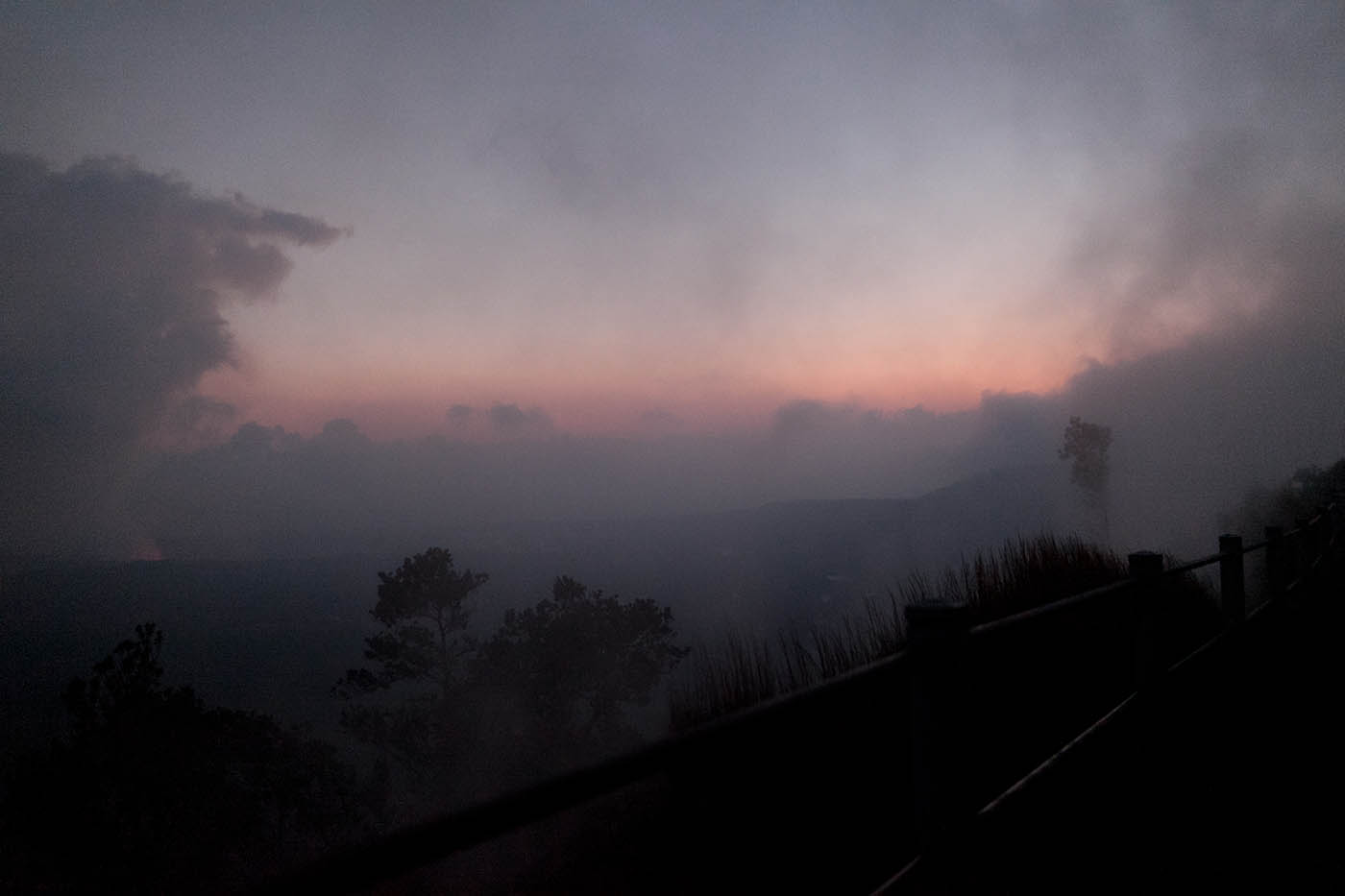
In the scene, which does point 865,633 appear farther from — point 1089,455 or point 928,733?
point 1089,455

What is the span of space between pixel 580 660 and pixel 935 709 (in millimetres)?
24816

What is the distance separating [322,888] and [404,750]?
26972 millimetres

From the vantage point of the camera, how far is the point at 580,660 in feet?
85.9

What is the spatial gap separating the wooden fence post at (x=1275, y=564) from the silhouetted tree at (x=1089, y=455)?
61.2 metres

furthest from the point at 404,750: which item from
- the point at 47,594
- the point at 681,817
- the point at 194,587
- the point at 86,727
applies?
the point at 194,587

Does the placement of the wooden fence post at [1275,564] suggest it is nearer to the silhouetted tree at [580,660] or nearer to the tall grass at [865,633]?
the tall grass at [865,633]

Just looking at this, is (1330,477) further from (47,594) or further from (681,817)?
(47,594)

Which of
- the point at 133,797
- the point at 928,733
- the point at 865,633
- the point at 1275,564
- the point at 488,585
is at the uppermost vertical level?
the point at 928,733

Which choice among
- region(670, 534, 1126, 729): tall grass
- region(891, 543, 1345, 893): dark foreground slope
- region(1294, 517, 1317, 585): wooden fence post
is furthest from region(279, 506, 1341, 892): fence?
region(1294, 517, 1317, 585): wooden fence post

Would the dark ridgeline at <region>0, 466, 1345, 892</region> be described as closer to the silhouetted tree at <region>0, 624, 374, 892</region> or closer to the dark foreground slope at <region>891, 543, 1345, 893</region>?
the dark foreground slope at <region>891, 543, 1345, 893</region>

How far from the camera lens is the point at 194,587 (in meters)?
122

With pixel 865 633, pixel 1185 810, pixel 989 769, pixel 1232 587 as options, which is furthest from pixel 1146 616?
pixel 1232 587

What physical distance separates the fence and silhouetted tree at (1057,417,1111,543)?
64769 mm

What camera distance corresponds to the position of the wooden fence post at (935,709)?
2.66 metres
